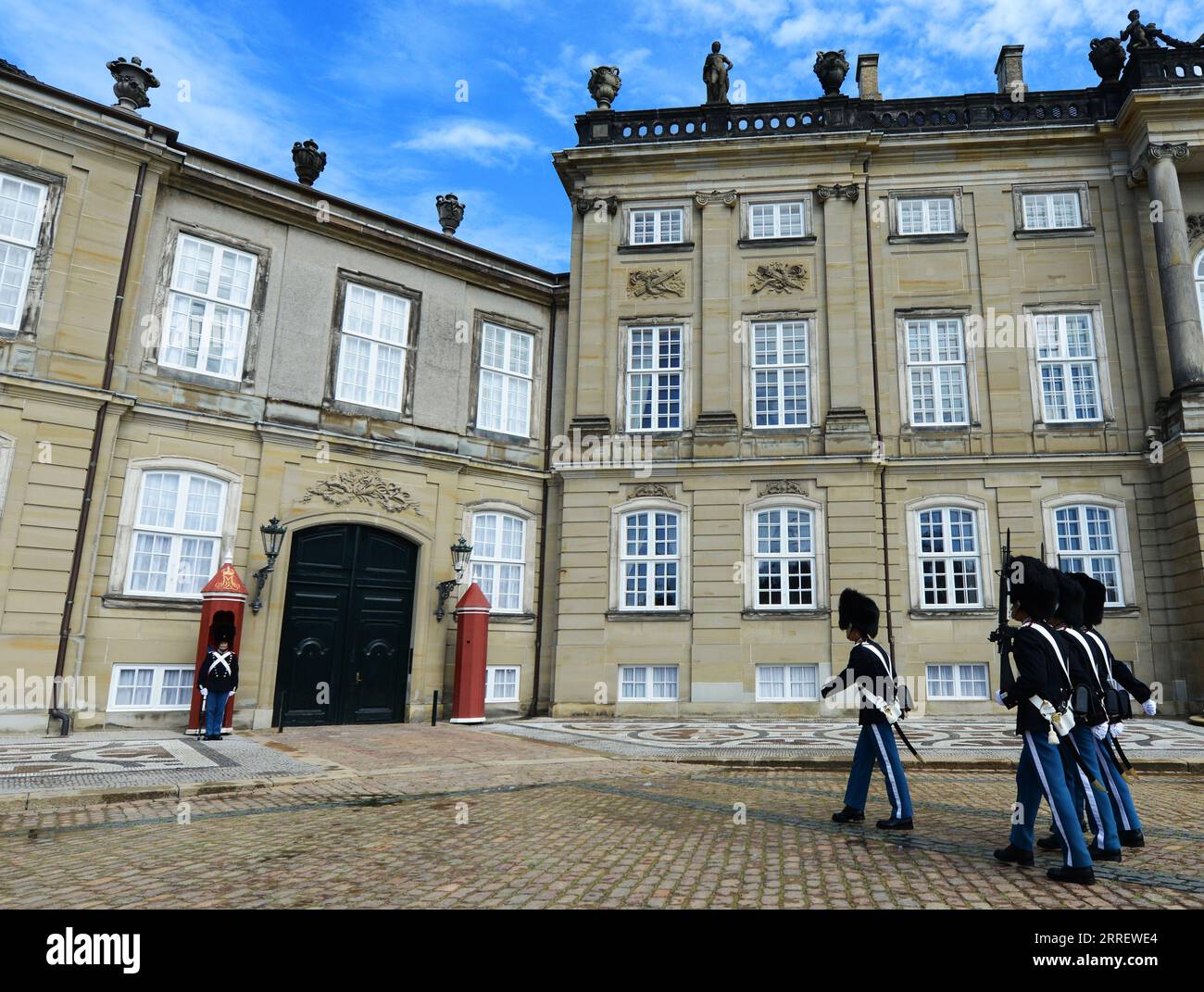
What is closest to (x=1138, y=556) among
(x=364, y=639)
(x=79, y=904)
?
(x=364, y=639)

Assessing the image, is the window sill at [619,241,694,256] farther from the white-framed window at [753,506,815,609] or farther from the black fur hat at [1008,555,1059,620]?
the black fur hat at [1008,555,1059,620]

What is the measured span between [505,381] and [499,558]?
4.65 m

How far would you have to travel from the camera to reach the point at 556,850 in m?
6.39

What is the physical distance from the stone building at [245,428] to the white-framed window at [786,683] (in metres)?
5.24

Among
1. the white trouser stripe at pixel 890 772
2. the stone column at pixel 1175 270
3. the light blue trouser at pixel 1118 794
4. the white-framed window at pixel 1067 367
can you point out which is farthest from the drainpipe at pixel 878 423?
the light blue trouser at pixel 1118 794

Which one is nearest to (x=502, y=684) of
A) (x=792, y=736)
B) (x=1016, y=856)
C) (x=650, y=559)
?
(x=650, y=559)

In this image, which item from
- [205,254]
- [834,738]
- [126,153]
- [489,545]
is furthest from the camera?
[489,545]

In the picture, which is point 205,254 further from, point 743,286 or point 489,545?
point 743,286

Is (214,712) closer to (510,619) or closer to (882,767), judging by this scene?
(510,619)
